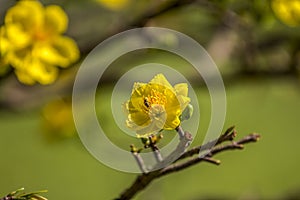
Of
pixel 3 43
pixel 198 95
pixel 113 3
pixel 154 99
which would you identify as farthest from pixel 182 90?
pixel 198 95

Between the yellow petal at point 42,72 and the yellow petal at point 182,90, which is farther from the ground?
the yellow petal at point 182,90

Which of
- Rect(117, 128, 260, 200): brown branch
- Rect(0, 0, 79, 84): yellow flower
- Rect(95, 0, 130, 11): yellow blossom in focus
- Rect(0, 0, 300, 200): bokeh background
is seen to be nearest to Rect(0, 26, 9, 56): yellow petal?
Rect(0, 0, 79, 84): yellow flower

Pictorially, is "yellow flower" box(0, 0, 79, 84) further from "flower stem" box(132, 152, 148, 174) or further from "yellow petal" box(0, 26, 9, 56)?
"flower stem" box(132, 152, 148, 174)

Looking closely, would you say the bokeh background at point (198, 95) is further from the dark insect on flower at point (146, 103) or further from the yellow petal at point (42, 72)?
the dark insect on flower at point (146, 103)

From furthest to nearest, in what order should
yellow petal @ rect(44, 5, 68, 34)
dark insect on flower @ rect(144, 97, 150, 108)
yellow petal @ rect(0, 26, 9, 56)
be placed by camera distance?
yellow petal @ rect(44, 5, 68, 34) < yellow petal @ rect(0, 26, 9, 56) < dark insect on flower @ rect(144, 97, 150, 108)

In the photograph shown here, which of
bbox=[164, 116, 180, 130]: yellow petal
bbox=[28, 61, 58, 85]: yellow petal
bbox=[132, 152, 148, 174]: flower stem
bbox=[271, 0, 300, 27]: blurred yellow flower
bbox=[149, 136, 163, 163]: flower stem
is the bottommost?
bbox=[28, 61, 58, 85]: yellow petal

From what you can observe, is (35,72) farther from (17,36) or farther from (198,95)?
(198,95)

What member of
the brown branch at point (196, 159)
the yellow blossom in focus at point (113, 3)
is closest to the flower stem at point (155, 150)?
the brown branch at point (196, 159)

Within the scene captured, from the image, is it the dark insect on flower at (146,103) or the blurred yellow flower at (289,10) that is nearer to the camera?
the dark insect on flower at (146,103)
